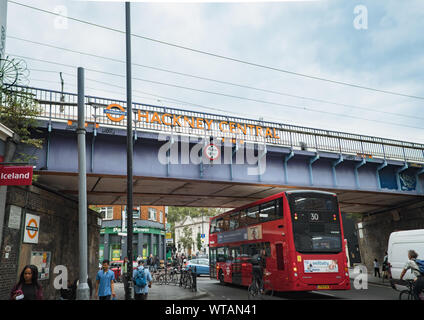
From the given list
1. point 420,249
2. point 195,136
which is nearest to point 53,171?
point 195,136

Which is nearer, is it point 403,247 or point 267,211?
point 267,211

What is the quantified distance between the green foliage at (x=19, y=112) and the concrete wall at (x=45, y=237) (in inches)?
61.5

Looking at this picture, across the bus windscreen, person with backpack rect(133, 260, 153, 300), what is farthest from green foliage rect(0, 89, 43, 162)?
the bus windscreen

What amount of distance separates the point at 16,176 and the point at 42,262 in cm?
505

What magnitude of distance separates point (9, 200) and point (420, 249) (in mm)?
15453

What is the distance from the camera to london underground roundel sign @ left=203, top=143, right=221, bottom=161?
57.9 feet

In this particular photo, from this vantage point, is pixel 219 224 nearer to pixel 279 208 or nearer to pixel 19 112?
pixel 279 208

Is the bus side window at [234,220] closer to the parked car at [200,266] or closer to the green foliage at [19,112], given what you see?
the green foliage at [19,112]

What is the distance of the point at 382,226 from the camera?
3009 centimetres

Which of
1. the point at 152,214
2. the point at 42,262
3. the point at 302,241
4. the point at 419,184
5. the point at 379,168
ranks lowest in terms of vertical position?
the point at 42,262

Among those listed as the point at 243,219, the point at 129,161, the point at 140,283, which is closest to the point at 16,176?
the point at 129,161

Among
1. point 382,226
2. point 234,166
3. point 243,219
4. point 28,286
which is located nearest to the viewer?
point 28,286

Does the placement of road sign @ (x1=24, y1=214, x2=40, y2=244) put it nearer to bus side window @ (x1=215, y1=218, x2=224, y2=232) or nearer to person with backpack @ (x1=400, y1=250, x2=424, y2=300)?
bus side window @ (x1=215, y1=218, x2=224, y2=232)

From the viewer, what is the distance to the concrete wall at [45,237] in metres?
11.2
